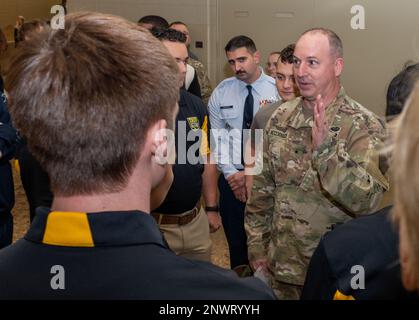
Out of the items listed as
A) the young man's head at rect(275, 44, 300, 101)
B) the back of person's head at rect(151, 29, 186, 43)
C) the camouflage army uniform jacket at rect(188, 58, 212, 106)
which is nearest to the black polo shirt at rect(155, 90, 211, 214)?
the back of person's head at rect(151, 29, 186, 43)

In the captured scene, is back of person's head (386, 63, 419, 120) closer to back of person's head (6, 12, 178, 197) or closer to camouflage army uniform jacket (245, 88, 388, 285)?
camouflage army uniform jacket (245, 88, 388, 285)

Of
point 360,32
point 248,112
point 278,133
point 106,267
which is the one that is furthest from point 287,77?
point 106,267

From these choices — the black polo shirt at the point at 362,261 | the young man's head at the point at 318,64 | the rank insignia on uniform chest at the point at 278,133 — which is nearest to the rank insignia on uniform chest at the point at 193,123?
the rank insignia on uniform chest at the point at 278,133

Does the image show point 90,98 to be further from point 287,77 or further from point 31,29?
point 287,77

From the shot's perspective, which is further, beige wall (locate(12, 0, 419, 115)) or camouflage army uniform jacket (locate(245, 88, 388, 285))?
beige wall (locate(12, 0, 419, 115))

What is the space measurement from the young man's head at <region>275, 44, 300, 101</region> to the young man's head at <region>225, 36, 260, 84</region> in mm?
365

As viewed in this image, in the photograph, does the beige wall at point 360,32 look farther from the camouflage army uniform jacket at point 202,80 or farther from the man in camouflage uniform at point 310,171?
the man in camouflage uniform at point 310,171

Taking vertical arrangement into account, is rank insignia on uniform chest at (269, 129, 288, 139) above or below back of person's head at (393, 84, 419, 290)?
below

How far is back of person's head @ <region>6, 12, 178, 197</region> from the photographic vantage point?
76 centimetres

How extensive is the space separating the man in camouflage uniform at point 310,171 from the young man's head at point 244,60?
116cm

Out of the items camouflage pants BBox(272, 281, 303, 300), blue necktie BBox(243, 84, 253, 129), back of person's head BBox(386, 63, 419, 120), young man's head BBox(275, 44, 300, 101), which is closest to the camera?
back of person's head BBox(386, 63, 419, 120)

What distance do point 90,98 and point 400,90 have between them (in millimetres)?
1323

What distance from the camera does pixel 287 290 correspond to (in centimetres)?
215

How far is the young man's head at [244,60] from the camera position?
3.46 metres
